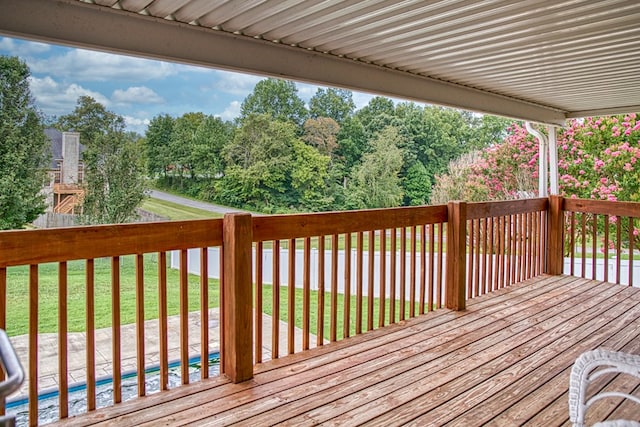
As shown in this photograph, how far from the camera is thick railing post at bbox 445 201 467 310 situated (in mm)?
3895

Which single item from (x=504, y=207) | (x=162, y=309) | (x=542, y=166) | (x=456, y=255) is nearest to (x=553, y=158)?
(x=542, y=166)

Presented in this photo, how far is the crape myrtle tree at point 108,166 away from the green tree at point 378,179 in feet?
29.4

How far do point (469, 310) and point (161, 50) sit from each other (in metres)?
3.24

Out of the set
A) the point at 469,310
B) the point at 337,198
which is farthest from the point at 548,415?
the point at 337,198

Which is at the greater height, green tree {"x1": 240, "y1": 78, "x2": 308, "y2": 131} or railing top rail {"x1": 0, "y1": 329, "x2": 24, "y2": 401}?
green tree {"x1": 240, "y1": 78, "x2": 308, "y2": 131}

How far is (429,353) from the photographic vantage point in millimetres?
3016

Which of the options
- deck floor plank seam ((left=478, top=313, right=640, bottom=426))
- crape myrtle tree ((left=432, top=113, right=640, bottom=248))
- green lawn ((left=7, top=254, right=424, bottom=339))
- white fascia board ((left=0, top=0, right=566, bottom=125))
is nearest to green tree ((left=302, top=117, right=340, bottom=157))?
green lawn ((left=7, top=254, right=424, bottom=339))

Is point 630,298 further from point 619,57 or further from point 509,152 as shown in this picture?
point 509,152

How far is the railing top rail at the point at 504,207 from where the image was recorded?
418 centimetres

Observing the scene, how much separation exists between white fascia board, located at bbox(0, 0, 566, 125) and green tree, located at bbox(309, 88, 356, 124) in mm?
16736

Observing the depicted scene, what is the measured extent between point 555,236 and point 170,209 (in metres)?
15.2

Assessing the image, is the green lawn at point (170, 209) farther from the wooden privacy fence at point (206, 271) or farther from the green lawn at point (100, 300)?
the wooden privacy fence at point (206, 271)

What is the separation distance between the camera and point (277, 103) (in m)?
20.5

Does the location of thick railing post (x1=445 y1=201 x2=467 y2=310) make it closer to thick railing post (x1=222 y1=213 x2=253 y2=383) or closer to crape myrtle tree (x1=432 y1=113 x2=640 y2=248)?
thick railing post (x1=222 y1=213 x2=253 y2=383)
